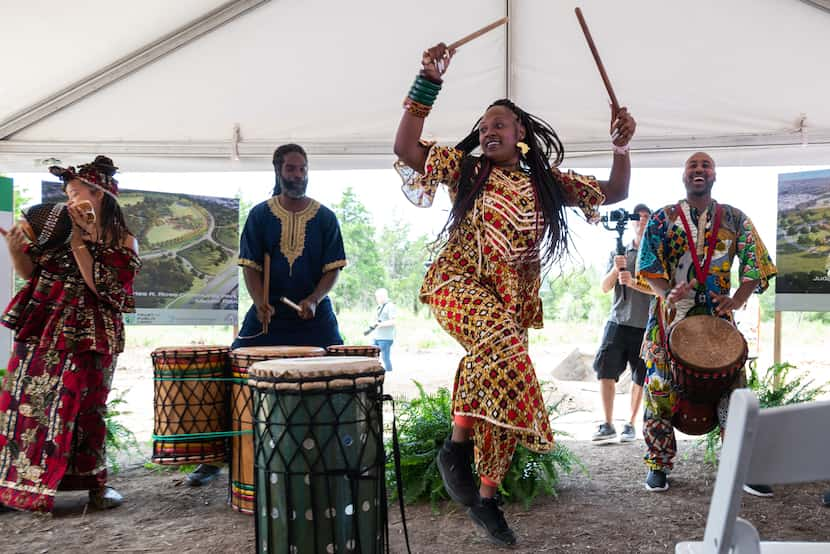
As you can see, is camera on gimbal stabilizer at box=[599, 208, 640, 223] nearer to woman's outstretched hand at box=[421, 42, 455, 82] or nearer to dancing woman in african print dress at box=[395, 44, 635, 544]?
dancing woman in african print dress at box=[395, 44, 635, 544]

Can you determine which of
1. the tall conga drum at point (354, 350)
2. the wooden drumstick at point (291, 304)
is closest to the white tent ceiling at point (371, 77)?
the wooden drumstick at point (291, 304)

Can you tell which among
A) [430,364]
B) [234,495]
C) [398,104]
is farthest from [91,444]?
[430,364]

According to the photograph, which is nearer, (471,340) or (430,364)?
(471,340)

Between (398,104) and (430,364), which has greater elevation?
(398,104)

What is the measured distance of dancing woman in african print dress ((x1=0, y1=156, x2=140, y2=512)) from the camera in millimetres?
3828

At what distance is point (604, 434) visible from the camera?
6281 mm

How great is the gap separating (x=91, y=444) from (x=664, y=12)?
4.32 metres

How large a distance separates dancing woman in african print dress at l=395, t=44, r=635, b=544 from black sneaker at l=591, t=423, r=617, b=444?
3.11 metres

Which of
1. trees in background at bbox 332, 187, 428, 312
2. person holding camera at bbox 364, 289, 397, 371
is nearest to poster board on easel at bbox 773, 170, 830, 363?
person holding camera at bbox 364, 289, 397, 371

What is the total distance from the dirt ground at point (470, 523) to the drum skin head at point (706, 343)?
32.7 inches

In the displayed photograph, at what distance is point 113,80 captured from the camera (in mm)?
5027

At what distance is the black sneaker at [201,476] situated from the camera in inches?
182

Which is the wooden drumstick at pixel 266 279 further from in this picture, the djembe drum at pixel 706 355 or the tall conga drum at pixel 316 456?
the djembe drum at pixel 706 355

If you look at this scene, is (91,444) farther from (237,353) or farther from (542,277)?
(542,277)
